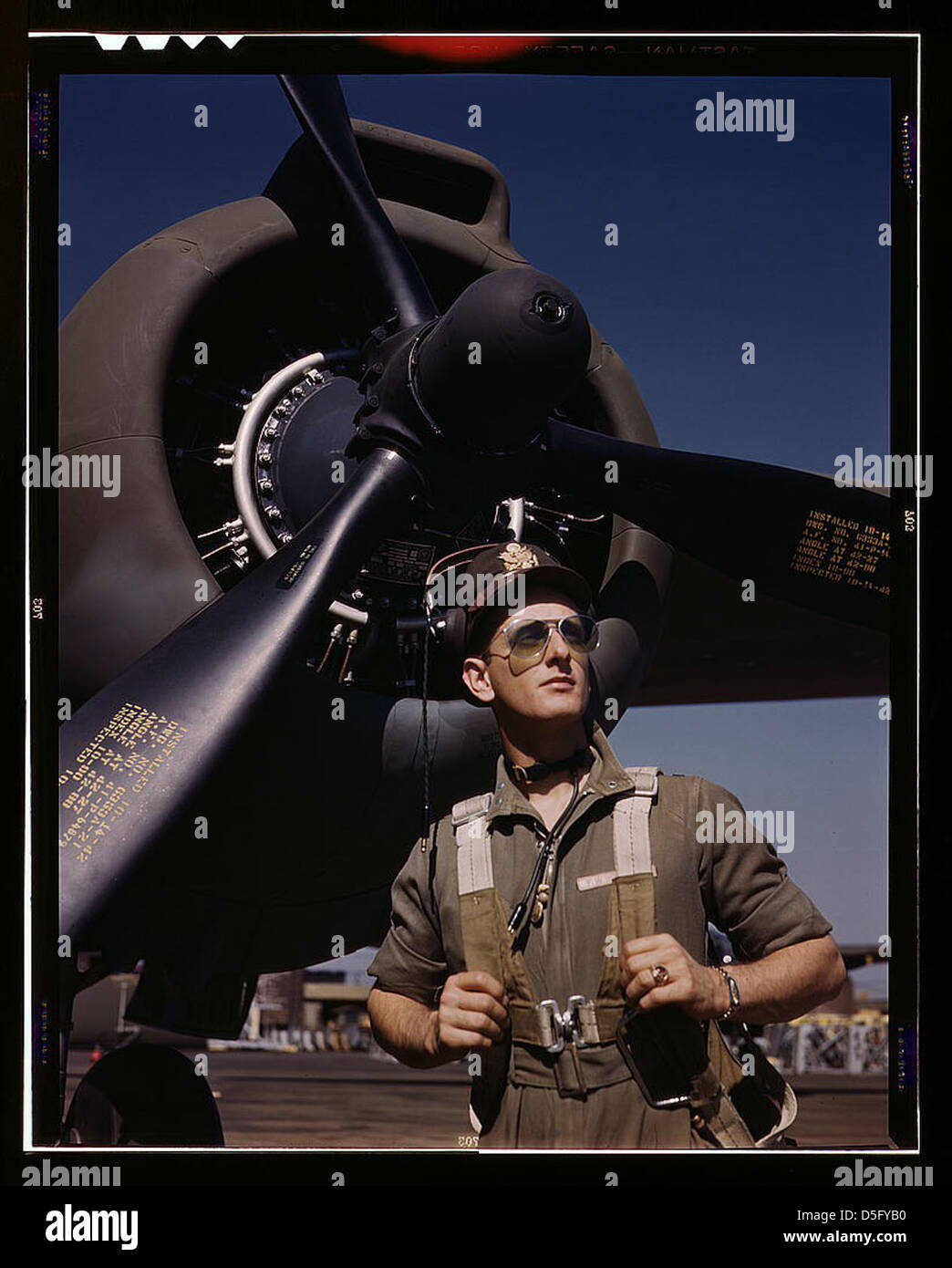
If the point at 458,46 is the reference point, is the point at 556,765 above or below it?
below

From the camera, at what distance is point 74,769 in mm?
4160

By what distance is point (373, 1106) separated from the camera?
544 inches

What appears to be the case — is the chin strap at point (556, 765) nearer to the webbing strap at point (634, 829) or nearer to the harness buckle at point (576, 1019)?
the webbing strap at point (634, 829)

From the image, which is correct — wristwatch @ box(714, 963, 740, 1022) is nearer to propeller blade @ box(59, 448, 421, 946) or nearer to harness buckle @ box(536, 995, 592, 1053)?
harness buckle @ box(536, 995, 592, 1053)

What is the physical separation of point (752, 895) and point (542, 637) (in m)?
0.82

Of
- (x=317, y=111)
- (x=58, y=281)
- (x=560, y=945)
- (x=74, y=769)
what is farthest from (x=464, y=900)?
(x=317, y=111)

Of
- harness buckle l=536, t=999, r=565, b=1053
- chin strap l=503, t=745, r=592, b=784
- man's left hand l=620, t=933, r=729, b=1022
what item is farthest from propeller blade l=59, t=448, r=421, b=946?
man's left hand l=620, t=933, r=729, b=1022

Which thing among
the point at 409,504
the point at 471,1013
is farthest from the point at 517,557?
the point at 471,1013

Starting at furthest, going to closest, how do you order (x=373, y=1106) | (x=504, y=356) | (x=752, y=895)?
1. (x=373, y=1106)
2. (x=504, y=356)
3. (x=752, y=895)

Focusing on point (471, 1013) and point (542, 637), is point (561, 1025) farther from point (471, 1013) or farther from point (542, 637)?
point (542, 637)

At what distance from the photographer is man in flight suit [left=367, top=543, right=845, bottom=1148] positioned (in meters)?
3.13

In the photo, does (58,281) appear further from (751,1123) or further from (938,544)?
(751,1123)

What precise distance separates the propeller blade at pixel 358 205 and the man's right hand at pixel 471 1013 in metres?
2.70
